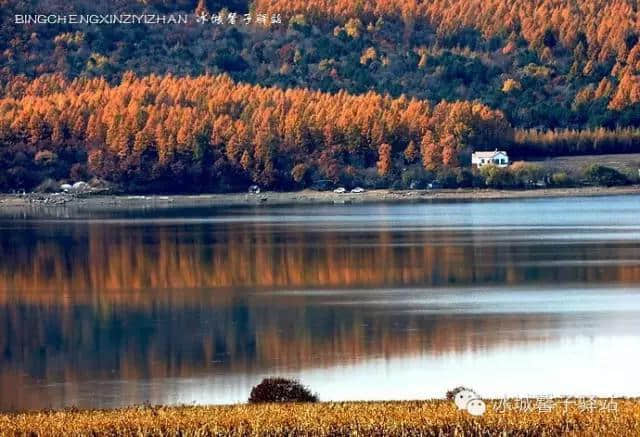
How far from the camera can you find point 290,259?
50.8m

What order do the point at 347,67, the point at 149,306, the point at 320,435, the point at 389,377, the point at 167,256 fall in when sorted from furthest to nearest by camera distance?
the point at 347,67 < the point at 167,256 < the point at 149,306 < the point at 389,377 < the point at 320,435

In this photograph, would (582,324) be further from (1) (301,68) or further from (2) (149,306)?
(1) (301,68)

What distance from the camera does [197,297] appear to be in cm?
3928

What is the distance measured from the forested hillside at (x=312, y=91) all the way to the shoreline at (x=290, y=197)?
189cm

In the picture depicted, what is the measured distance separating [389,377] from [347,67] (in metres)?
131

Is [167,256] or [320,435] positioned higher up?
[320,435]

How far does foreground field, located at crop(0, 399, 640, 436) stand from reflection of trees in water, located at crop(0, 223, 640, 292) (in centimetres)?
2268

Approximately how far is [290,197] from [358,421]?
105460 millimetres

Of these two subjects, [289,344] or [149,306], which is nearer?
[289,344]

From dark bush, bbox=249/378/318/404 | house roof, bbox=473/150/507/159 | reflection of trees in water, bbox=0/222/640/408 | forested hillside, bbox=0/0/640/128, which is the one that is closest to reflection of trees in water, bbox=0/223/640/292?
reflection of trees in water, bbox=0/222/640/408

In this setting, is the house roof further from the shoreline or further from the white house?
the shoreline

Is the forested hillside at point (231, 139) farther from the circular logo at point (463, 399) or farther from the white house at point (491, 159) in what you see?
the circular logo at point (463, 399)

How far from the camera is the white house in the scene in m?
123

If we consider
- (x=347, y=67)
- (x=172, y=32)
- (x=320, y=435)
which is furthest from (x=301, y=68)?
(x=320, y=435)
